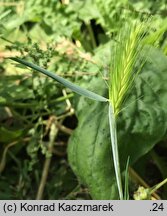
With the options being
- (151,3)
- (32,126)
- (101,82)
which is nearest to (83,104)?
(101,82)

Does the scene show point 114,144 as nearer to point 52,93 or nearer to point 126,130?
point 126,130

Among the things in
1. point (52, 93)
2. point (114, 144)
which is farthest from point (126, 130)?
point (52, 93)

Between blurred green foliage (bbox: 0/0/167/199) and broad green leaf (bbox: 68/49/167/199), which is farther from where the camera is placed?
blurred green foliage (bbox: 0/0/167/199)

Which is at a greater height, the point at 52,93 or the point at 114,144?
the point at 52,93

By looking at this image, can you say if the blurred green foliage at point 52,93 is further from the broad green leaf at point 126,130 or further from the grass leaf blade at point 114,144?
the grass leaf blade at point 114,144

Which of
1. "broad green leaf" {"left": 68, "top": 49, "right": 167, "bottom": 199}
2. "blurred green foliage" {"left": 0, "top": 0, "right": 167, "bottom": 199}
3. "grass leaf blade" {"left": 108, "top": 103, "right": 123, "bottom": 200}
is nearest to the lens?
"grass leaf blade" {"left": 108, "top": 103, "right": 123, "bottom": 200}

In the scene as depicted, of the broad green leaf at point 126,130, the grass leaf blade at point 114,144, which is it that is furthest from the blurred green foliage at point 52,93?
the grass leaf blade at point 114,144

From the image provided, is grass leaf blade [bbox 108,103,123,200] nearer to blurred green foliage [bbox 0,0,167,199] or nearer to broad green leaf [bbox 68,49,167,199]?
broad green leaf [bbox 68,49,167,199]

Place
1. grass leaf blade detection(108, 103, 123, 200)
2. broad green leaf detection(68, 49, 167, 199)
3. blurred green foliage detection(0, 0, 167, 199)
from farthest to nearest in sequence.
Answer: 1. blurred green foliage detection(0, 0, 167, 199)
2. broad green leaf detection(68, 49, 167, 199)
3. grass leaf blade detection(108, 103, 123, 200)

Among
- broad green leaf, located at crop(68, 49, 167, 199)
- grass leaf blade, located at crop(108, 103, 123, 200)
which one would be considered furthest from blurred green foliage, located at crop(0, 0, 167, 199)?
grass leaf blade, located at crop(108, 103, 123, 200)

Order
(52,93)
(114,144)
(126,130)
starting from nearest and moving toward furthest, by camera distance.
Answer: (114,144) < (126,130) < (52,93)
